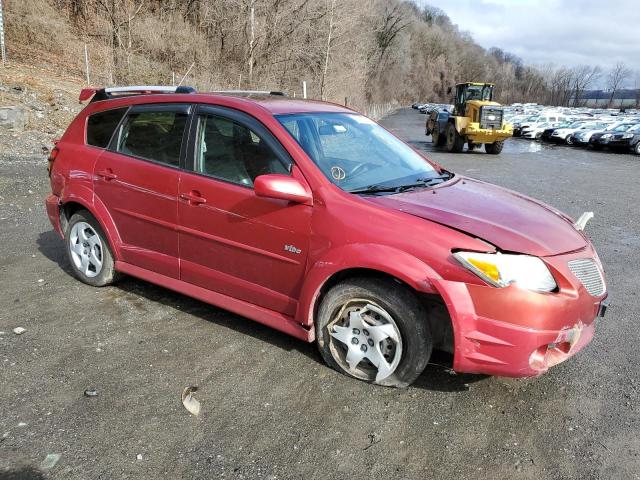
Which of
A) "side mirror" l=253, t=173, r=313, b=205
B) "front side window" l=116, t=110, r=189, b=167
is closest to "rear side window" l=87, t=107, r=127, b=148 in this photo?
A: "front side window" l=116, t=110, r=189, b=167

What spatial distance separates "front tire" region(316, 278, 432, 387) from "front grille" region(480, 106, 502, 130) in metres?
21.1

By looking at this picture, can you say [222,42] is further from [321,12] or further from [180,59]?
[321,12]

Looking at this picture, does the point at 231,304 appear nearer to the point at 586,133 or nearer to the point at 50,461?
the point at 50,461

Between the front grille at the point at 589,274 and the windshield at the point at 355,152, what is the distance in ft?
4.05

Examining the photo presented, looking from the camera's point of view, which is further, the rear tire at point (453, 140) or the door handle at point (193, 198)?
the rear tire at point (453, 140)

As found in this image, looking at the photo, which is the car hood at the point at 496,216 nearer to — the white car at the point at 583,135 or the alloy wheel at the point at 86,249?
the alloy wheel at the point at 86,249

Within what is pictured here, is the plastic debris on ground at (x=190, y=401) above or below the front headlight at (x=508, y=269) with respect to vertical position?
below

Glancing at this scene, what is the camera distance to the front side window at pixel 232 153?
3650 mm

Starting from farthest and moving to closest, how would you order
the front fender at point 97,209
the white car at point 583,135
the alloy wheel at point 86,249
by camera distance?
the white car at point 583,135 → the alloy wheel at point 86,249 → the front fender at point 97,209

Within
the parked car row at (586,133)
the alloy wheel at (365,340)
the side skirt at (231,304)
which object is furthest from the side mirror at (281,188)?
the parked car row at (586,133)

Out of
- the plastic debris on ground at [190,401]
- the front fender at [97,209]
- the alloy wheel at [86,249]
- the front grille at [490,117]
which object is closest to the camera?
the plastic debris on ground at [190,401]

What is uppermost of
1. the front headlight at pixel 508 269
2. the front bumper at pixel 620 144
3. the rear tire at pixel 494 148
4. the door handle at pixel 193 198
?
the door handle at pixel 193 198

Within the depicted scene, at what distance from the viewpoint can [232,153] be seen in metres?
3.81

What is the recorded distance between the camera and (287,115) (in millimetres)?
3828
